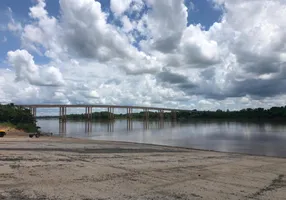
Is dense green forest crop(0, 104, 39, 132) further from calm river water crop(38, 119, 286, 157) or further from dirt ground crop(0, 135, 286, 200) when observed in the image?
dirt ground crop(0, 135, 286, 200)

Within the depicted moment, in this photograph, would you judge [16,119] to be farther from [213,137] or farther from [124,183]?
[124,183]

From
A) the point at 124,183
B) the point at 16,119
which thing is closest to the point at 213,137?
the point at 124,183

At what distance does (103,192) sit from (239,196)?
162 inches

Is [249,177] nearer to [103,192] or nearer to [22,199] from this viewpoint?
[103,192]

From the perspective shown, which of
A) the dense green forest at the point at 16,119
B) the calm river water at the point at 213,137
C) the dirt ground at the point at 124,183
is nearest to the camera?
the dirt ground at the point at 124,183

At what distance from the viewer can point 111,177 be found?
11367 mm

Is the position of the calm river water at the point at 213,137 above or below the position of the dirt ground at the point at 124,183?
below

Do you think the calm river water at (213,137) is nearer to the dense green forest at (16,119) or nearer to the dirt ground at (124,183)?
the dense green forest at (16,119)

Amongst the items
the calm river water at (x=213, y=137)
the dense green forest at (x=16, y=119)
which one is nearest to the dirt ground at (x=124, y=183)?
the calm river water at (x=213, y=137)

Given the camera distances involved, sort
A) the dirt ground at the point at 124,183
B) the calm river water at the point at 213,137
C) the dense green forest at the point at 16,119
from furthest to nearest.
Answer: the dense green forest at the point at 16,119 < the calm river water at the point at 213,137 < the dirt ground at the point at 124,183

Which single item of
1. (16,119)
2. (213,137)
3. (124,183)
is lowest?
(213,137)

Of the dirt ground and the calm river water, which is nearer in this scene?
the dirt ground

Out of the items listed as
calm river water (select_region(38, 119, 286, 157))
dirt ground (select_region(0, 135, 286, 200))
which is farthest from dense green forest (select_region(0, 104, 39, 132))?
dirt ground (select_region(0, 135, 286, 200))

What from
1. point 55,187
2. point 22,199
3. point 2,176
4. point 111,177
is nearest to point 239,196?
point 111,177
